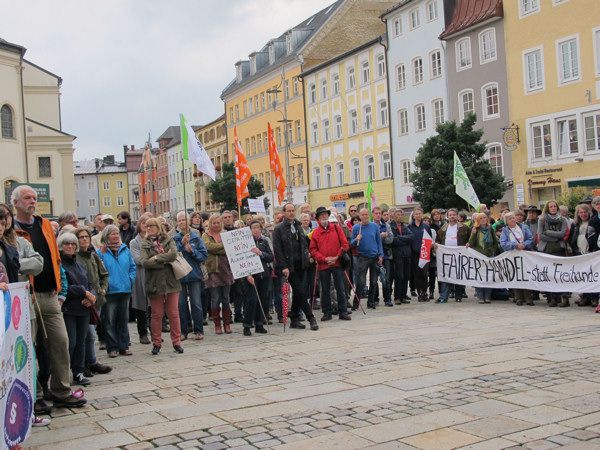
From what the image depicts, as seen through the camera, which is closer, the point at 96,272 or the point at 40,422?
the point at 40,422

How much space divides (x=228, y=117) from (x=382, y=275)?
65.2 metres

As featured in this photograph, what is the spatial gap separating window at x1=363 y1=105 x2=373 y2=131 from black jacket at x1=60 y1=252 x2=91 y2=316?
44244 millimetres

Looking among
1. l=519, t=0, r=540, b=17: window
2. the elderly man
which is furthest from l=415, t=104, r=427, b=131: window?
the elderly man

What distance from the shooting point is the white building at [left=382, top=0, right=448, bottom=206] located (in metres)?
44.1

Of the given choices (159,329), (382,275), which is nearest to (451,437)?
(159,329)

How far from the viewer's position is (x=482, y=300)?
16.0 metres

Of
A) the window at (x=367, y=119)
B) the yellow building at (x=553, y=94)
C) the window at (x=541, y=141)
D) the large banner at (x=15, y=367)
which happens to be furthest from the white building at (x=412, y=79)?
the large banner at (x=15, y=367)

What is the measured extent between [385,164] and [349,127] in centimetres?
578

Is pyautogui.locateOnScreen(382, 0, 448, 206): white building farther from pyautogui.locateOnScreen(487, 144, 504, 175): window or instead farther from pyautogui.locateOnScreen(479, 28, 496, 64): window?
pyautogui.locateOnScreen(487, 144, 504, 175): window

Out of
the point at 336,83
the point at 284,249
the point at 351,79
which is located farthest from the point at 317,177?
the point at 284,249

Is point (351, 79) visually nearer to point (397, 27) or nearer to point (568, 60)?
point (397, 27)

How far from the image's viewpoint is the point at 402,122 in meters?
48.2

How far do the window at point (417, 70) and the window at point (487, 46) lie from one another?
5.68 m

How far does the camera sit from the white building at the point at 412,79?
145ft
